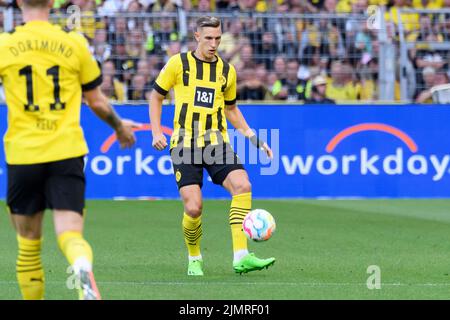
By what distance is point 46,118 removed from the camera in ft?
21.9

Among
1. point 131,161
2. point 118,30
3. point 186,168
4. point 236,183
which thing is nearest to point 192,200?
point 186,168

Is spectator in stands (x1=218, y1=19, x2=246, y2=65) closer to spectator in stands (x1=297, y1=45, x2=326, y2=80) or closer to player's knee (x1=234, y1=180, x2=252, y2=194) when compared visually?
spectator in stands (x1=297, y1=45, x2=326, y2=80)

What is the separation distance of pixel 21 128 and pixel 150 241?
225 inches

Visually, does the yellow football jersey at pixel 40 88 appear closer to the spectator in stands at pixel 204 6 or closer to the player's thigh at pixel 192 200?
the player's thigh at pixel 192 200

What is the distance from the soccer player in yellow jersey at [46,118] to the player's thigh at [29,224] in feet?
0.20

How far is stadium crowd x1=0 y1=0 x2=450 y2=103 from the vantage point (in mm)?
18797

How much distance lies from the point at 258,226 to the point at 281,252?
1927mm

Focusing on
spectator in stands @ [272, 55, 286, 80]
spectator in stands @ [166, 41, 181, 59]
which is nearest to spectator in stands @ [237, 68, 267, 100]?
spectator in stands @ [272, 55, 286, 80]

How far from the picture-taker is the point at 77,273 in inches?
254

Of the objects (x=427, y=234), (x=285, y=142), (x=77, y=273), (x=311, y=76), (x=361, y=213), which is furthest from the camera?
(x=311, y=76)

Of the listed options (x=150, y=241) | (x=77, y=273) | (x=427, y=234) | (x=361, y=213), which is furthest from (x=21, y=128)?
(x=361, y=213)

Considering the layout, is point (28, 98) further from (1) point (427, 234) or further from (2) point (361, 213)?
(2) point (361, 213)

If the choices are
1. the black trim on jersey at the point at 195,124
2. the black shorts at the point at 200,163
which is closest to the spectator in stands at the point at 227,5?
the black trim on jersey at the point at 195,124

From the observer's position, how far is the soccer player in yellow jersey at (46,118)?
6.64 m
